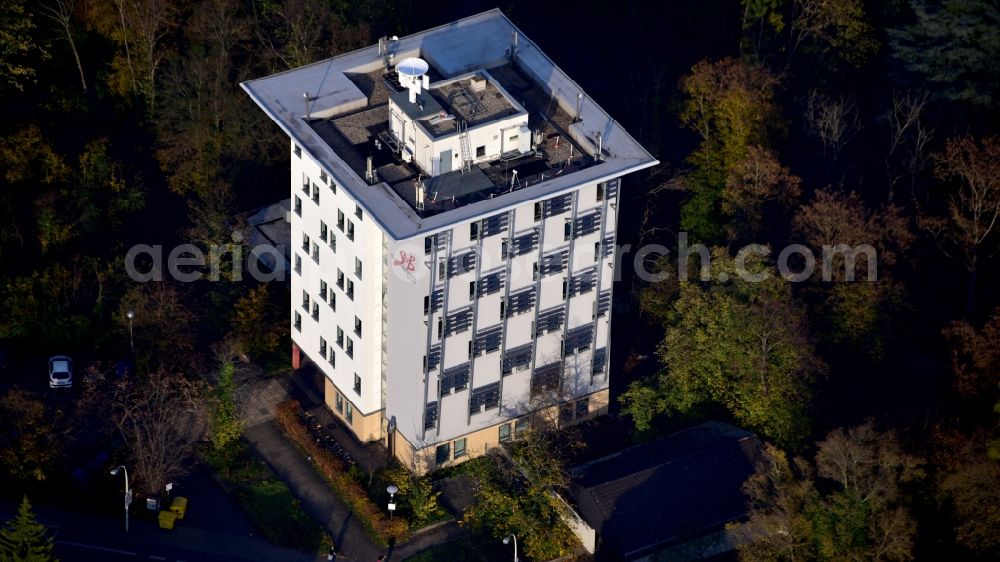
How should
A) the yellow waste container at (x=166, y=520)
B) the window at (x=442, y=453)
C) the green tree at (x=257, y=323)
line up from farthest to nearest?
the green tree at (x=257, y=323), the window at (x=442, y=453), the yellow waste container at (x=166, y=520)

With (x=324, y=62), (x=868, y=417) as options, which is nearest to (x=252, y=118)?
(x=324, y=62)

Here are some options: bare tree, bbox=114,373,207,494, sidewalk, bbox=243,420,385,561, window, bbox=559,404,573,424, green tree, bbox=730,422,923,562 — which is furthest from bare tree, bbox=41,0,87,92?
green tree, bbox=730,422,923,562

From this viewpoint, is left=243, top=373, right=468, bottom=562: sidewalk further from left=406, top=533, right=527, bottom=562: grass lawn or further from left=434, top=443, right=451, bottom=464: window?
left=434, top=443, right=451, bottom=464: window

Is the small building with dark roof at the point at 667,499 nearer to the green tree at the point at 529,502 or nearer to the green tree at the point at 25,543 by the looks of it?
the green tree at the point at 529,502

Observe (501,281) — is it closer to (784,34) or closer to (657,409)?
(657,409)

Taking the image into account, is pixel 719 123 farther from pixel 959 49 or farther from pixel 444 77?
pixel 444 77

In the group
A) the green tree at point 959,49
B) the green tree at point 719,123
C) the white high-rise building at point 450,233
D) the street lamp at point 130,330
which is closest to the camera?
the white high-rise building at point 450,233

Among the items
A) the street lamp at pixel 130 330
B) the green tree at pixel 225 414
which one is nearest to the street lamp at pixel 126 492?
the green tree at pixel 225 414
